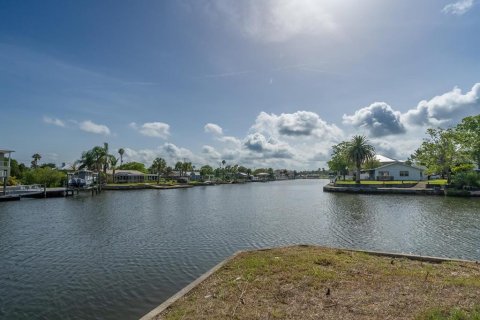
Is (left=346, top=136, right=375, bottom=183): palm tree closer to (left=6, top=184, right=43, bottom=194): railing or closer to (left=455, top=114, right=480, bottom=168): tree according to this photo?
(left=455, top=114, right=480, bottom=168): tree

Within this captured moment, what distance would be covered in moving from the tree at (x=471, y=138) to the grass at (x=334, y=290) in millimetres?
58694

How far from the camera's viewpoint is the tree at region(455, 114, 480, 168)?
56.7 metres

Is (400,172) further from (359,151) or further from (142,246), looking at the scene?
(142,246)

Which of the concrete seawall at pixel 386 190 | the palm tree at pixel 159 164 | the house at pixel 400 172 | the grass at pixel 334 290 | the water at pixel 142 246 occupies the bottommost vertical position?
the water at pixel 142 246

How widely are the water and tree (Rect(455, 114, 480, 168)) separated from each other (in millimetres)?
35793

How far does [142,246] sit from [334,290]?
13.1 metres

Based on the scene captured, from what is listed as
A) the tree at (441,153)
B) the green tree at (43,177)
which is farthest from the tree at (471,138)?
the green tree at (43,177)

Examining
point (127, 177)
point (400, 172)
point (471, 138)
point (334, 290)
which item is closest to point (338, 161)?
point (400, 172)

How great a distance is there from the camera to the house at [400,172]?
77000mm

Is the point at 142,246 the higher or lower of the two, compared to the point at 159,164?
lower

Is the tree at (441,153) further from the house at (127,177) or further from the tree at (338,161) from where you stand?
the house at (127,177)

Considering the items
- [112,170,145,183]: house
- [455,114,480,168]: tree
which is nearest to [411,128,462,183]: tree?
[455,114,480,168]: tree

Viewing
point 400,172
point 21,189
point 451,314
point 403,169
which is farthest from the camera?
point 400,172

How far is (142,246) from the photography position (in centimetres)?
1792
